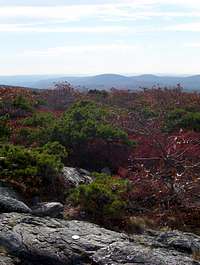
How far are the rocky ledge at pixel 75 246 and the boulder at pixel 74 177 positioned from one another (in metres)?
2.61

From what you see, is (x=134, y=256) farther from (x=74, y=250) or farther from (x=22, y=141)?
(x=22, y=141)

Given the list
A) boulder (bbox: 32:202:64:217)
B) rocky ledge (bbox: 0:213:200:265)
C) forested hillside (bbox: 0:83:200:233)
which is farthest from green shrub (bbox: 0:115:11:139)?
rocky ledge (bbox: 0:213:200:265)

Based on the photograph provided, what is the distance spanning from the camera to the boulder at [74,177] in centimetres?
1060

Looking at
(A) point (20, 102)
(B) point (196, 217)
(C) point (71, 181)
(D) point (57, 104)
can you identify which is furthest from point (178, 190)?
(D) point (57, 104)

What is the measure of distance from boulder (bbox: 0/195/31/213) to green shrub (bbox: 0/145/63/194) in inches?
36.0

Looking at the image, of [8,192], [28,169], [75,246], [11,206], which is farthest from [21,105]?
[75,246]

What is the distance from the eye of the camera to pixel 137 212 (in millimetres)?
9914

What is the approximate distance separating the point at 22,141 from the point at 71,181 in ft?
16.0

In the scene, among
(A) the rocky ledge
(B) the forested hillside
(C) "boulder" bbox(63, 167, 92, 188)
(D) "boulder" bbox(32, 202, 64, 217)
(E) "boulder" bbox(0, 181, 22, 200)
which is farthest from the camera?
(C) "boulder" bbox(63, 167, 92, 188)

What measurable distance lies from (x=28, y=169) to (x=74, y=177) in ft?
6.12

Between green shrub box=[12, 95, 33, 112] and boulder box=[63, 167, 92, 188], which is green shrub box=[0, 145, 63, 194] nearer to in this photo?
boulder box=[63, 167, 92, 188]

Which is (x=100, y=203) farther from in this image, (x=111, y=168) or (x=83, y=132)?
(x=83, y=132)

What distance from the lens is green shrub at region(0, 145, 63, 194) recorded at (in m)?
9.32

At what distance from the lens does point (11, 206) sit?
8195mm
